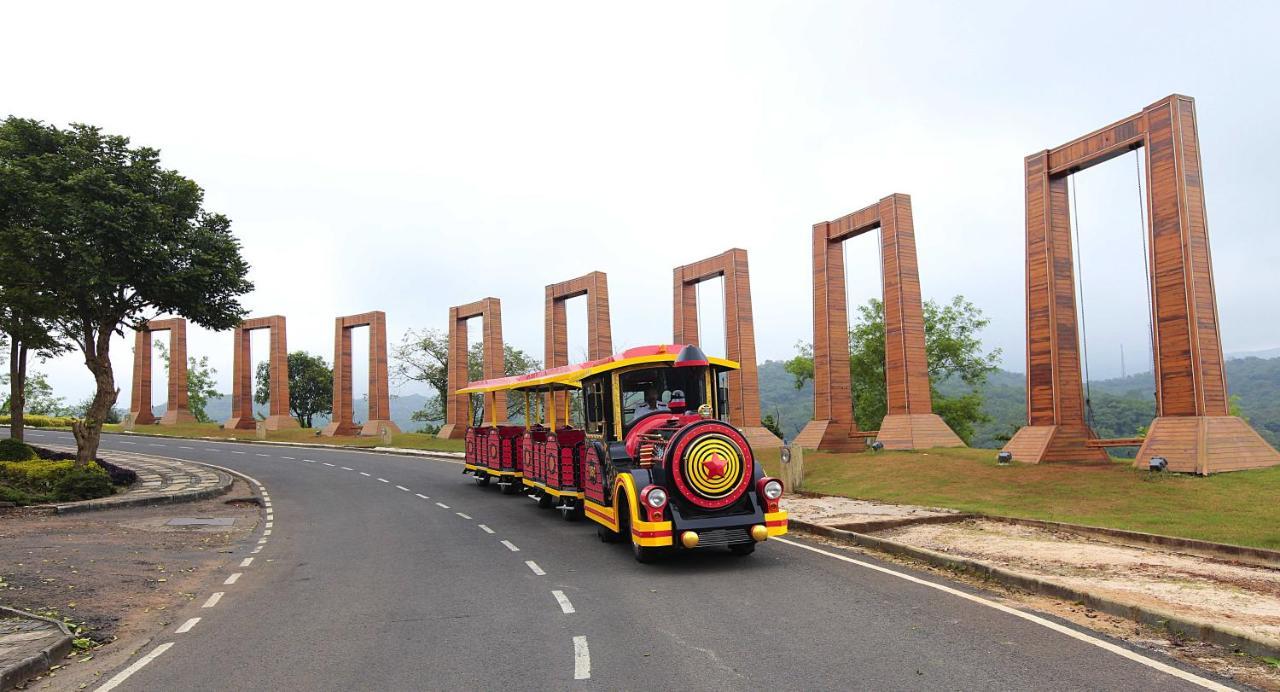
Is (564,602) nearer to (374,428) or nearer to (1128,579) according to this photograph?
(1128,579)

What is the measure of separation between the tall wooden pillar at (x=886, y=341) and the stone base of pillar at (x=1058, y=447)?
13.4 feet

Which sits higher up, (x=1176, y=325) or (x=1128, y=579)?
(x=1176, y=325)

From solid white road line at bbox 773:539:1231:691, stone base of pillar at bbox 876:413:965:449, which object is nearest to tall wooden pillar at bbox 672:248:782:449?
stone base of pillar at bbox 876:413:965:449

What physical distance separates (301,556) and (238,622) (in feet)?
14.6

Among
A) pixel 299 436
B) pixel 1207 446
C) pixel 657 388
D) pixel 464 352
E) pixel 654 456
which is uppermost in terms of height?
pixel 464 352

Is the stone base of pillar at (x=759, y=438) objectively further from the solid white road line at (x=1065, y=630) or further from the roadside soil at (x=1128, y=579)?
the solid white road line at (x=1065, y=630)

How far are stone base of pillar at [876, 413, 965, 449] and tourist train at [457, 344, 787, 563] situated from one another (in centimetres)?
1368

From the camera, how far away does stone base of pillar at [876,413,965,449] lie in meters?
25.9

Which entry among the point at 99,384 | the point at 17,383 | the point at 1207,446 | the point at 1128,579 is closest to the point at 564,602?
the point at 1128,579

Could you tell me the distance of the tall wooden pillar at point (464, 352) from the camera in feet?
143

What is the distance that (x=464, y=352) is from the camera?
153 feet

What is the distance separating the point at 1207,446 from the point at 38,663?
2139cm

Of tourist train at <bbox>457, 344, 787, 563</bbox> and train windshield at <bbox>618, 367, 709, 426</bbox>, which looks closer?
tourist train at <bbox>457, 344, 787, 563</bbox>

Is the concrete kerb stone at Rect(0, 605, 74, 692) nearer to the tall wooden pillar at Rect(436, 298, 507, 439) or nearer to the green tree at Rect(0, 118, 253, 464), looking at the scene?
the green tree at Rect(0, 118, 253, 464)
